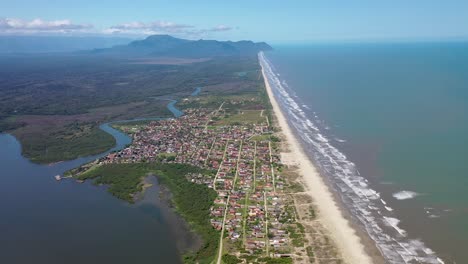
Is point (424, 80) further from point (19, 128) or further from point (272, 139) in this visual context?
point (19, 128)

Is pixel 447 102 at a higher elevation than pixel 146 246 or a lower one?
higher

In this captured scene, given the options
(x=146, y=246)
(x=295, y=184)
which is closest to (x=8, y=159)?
(x=146, y=246)

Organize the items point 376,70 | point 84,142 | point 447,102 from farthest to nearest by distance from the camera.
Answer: point 376,70
point 447,102
point 84,142

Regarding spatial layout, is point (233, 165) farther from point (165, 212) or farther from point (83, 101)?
point (83, 101)

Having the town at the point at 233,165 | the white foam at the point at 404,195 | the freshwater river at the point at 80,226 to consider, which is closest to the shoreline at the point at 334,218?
the town at the point at 233,165

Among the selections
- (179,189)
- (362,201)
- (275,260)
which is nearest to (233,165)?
(179,189)

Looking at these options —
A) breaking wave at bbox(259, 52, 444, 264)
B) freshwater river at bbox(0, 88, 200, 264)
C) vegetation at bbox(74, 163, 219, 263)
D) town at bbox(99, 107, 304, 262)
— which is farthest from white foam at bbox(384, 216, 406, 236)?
freshwater river at bbox(0, 88, 200, 264)

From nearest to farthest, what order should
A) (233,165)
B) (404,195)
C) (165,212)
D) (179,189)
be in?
1. (404,195)
2. (165,212)
3. (179,189)
4. (233,165)

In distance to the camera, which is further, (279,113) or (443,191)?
(279,113)

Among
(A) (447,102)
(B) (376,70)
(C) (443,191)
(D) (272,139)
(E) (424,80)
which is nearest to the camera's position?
(C) (443,191)
